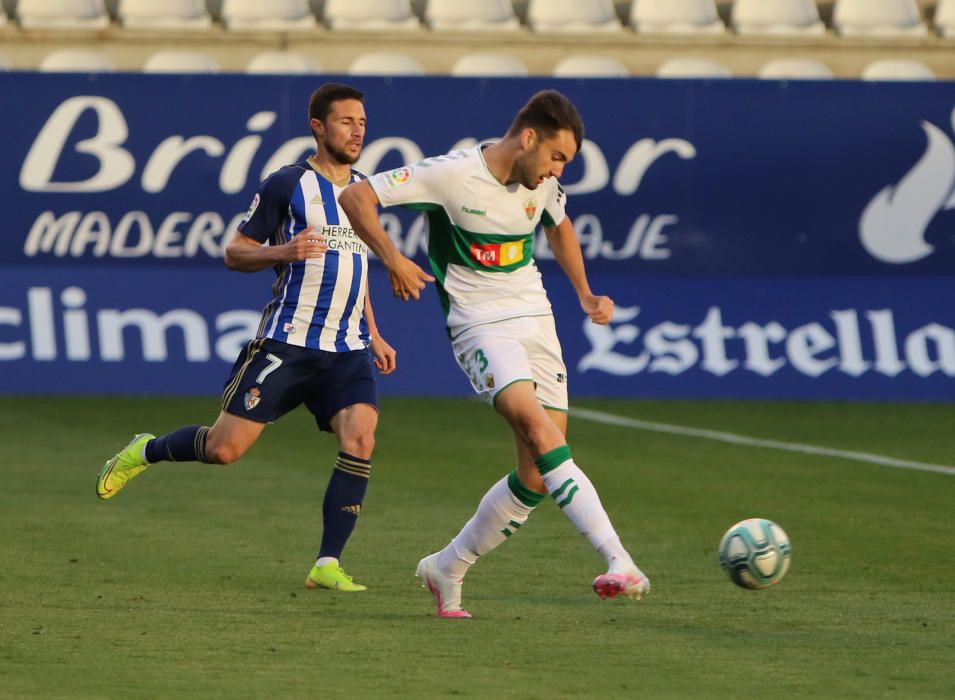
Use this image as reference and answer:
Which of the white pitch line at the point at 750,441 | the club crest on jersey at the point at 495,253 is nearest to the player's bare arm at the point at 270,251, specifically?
the club crest on jersey at the point at 495,253

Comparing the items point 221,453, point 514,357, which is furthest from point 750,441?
point 514,357

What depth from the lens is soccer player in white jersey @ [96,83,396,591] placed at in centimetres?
776

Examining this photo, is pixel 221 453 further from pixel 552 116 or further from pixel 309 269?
pixel 552 116

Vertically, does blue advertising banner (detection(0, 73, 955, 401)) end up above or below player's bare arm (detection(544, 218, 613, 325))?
below

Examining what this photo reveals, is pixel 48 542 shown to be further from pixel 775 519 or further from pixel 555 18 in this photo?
pixel 555 18

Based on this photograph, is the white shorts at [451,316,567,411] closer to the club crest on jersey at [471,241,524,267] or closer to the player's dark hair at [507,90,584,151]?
the club crest on jersey at [471,241,524,267]

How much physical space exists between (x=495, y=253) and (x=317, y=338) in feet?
4.25

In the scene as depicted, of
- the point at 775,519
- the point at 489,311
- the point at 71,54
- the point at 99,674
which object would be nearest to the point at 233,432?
the point at 489,311

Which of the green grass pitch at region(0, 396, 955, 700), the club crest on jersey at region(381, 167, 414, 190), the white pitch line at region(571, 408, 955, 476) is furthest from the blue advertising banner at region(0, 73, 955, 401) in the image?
the club crest on jersey at region(381, 167, 414, 190)

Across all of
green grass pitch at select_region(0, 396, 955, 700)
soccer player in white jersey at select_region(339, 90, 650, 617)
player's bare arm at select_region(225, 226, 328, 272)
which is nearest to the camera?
green grass pitch at select_region(0, 396, 955, 700)

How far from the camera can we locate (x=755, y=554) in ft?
Result: 22.1

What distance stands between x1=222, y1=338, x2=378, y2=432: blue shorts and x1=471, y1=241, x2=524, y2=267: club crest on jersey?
1267mm

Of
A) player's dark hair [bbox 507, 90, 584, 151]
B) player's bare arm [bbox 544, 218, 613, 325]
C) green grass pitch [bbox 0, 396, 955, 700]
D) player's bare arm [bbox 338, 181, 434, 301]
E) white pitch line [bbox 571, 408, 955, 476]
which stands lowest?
white pitch line [bbox 571, 408, 955, 476]

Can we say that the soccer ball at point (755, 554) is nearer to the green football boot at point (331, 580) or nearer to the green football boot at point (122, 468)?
the green football boot at point (331, 580)
